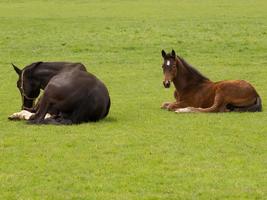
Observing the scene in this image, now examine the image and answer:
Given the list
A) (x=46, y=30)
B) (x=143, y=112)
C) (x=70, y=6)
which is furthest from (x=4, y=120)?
(x=70, y=6)

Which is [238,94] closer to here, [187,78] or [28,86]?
[187,78]

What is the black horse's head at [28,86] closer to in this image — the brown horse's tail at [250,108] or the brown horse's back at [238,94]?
the brown horse's back at [238,94]

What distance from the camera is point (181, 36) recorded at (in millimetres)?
33812

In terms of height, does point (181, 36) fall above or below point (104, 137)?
below

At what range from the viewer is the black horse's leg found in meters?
14.0

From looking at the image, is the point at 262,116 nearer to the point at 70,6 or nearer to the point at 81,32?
the point at 81,32

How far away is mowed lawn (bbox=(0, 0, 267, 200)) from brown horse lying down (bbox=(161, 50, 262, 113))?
379mm

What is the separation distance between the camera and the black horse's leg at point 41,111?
14.0m

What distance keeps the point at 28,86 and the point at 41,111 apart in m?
1.15

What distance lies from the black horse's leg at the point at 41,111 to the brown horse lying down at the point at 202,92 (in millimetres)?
2904

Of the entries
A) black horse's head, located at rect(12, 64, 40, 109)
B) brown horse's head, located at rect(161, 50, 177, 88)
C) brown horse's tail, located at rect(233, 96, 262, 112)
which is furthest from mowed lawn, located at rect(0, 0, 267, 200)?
brown horse's head, located at rect(161, 50, 177, 88)

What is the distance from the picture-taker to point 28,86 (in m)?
15.0

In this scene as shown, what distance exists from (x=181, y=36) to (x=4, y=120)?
19.9m

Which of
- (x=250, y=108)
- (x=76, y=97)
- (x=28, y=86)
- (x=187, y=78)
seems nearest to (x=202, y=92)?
(x=187, y=78)
